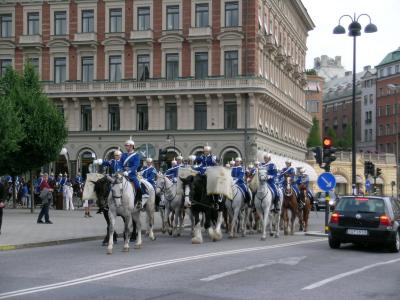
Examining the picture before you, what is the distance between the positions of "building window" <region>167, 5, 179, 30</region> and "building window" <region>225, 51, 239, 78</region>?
5.44m

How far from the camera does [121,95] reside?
62.2m

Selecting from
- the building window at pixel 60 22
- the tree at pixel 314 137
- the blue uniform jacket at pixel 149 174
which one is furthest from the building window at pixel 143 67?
the tree at pixel 314 137

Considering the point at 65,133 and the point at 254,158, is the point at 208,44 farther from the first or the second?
the point at 65,133

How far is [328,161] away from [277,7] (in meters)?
45.3

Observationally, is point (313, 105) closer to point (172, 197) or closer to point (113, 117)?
point (113, 117)

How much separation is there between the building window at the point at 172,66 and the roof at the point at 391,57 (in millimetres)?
60578

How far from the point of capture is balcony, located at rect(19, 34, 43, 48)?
2542 inches

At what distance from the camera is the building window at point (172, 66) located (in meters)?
62.0

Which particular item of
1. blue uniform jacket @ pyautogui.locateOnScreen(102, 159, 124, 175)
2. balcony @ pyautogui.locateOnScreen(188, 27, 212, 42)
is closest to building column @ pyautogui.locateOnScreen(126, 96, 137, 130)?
balcony @ pyautogui.locateOnScreen(188, 27, 212, 42)

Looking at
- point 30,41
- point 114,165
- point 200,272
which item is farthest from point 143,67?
point 200,272

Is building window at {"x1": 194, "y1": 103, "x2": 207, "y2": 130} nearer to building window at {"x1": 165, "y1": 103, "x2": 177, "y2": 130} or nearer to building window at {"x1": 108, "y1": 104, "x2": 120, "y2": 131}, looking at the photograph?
building window at {"x1": 165, "y1": 103, "x2": 177, "y2": 130}

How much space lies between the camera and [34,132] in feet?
133

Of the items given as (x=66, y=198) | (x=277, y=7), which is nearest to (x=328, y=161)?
(x=66, y=198)

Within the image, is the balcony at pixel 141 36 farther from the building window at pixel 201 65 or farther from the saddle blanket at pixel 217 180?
the saddle blanket at pixel 217 180
